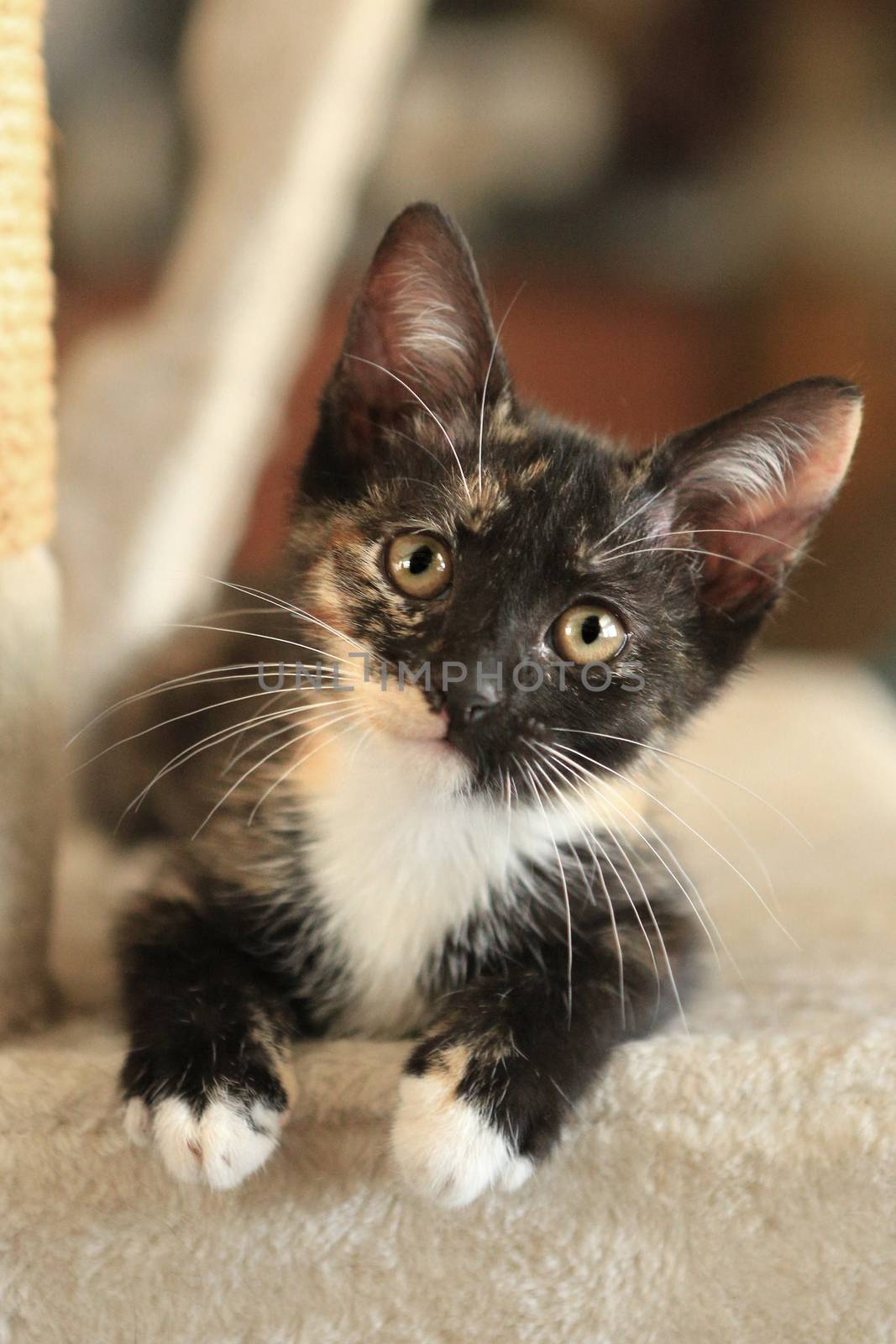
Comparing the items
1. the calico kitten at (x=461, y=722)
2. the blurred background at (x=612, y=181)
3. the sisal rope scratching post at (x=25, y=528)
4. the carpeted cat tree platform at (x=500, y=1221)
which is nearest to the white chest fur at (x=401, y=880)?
the calico kitten at (x=461, y=722)

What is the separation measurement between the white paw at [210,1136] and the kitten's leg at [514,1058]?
0.30 ft

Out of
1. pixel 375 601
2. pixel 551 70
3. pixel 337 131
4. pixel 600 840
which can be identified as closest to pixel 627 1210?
pixel 600 840

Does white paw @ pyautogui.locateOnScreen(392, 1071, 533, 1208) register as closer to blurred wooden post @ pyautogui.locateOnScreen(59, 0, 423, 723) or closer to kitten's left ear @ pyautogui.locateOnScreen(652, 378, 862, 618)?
kitten's left ear @ pyautogui.locateOnScreen(652, 378, 862, 618)

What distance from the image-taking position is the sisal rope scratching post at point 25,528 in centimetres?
91

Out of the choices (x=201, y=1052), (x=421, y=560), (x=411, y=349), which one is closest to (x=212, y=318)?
(x=411, y=349)

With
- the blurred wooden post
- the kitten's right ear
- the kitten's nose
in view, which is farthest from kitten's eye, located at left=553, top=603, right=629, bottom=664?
the blurred wooden post

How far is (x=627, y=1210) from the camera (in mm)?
828

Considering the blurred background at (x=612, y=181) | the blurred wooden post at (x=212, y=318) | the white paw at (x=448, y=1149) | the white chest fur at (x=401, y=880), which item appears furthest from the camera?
the blurred background at (x=612, y=181)

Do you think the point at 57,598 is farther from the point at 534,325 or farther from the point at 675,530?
the point at 534,325

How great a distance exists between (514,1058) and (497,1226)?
0.38 ft

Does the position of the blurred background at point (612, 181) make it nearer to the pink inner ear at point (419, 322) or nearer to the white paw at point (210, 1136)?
the pink inner ear at point (419, 322)

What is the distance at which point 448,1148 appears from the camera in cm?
77

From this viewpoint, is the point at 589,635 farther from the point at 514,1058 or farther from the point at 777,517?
the point at 514,1058

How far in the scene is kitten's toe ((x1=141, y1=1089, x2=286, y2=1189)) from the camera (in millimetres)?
770
